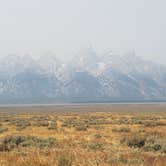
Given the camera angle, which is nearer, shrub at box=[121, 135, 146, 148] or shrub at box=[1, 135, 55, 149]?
shrub at box=[1, 135, 55, 149]

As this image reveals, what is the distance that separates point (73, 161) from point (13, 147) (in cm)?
870

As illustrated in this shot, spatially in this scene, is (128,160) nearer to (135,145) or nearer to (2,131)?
(135,145)

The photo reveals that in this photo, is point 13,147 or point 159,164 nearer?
point 159,164

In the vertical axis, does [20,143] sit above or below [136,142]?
above

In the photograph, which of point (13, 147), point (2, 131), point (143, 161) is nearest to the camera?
point (143, 161)

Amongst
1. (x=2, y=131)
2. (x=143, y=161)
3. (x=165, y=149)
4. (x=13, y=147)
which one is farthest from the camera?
(x=2, y=131)

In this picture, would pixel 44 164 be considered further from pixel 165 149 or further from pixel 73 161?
pixel 165 149

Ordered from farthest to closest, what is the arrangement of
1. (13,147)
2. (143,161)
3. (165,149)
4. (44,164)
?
(13,147)
(165,149)
(143,161)
(44,164)

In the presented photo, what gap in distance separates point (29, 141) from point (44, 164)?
420 inches

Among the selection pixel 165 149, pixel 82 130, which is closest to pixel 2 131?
pixel 82 130

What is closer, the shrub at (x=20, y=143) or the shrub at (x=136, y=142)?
the shrub at (x=20, y=143)

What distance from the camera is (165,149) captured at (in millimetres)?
20953

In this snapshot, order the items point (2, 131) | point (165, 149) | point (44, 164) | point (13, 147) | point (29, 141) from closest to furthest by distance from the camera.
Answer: point (44, 164) → point (165, 149) → point (13, 147) → point (29, 141) → point (2, 131)

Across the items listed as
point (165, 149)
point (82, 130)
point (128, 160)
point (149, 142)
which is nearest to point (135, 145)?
point (149, 142)
